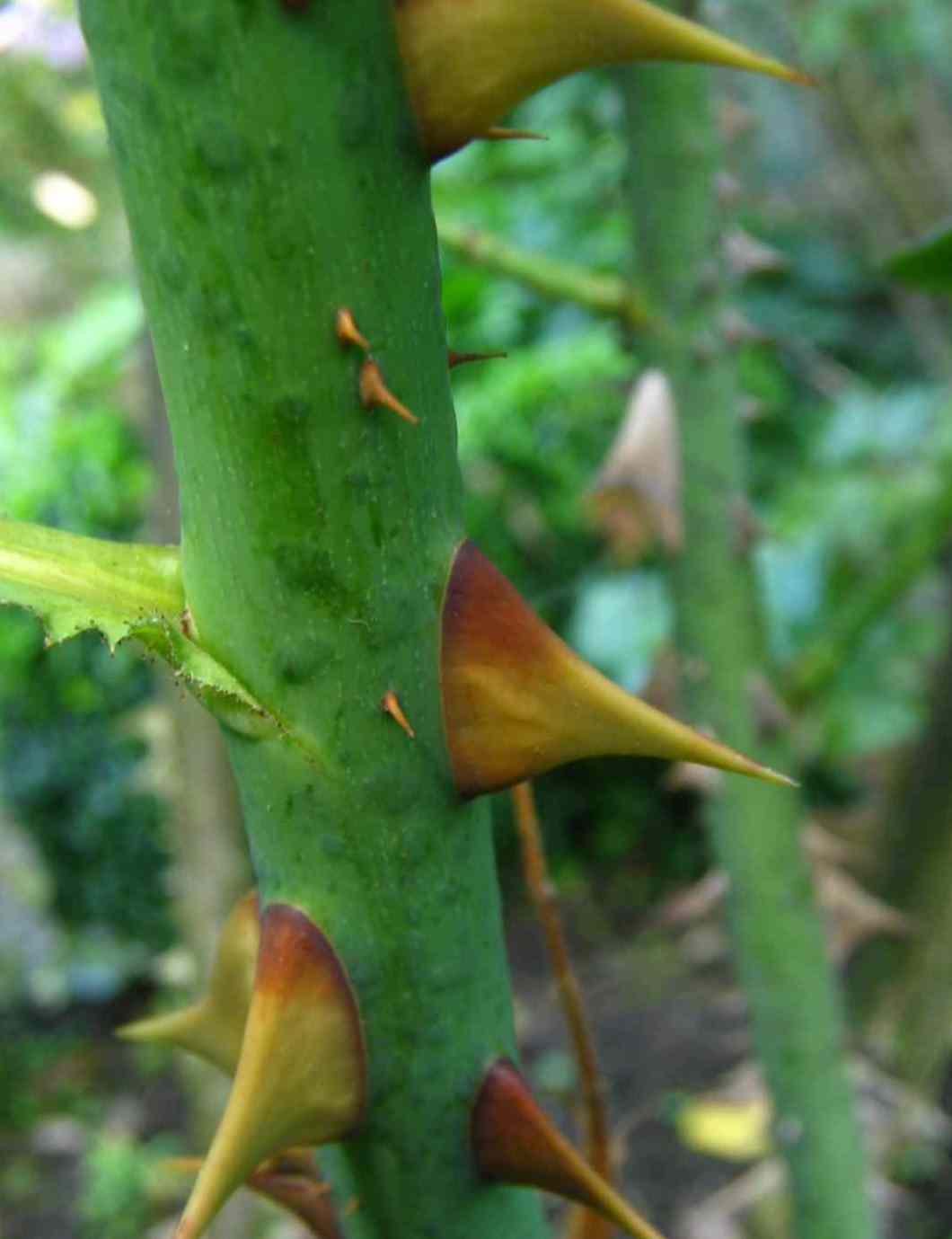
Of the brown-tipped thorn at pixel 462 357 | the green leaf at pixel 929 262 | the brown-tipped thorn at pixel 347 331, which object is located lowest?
the green leaf at pixel 929 262

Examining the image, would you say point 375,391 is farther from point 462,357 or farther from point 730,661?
point 730,661

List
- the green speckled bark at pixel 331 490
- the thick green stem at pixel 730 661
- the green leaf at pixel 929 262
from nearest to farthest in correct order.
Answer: the green speckled bark at pixel 331 490 < the green leaf at pixel 929 262 < the thick green stem at pixel 730 661

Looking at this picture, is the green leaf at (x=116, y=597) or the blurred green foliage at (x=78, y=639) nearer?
the green leaf at (x=116, y=597)

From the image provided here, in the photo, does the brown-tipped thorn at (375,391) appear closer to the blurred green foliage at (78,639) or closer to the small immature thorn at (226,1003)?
the small immature thorn at (226,1003)

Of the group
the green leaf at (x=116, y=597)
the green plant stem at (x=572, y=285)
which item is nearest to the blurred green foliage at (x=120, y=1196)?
the green plant stem at (x=572, y=285)

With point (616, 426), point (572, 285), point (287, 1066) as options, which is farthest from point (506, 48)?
point (616, 426)

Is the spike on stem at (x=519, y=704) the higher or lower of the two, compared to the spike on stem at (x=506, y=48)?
lower

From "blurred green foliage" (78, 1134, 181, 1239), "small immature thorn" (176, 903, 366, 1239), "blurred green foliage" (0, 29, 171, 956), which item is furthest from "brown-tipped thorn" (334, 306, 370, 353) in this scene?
"blurred green foliage" (78, 1134, 181, 1239)

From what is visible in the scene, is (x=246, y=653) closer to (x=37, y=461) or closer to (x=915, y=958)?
(x=915, y=958)
